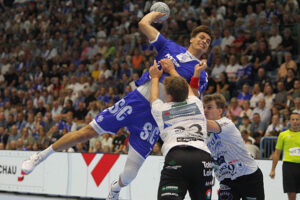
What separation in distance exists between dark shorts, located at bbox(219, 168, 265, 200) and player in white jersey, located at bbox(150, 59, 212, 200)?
45.7 inches

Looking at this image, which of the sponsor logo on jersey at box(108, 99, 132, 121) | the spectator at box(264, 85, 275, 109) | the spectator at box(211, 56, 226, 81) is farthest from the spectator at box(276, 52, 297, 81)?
the sponsor logo on jersey at box(108, 99, 132, 121)

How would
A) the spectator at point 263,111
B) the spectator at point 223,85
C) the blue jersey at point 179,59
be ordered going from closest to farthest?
1. the blue jersey at point 179,59
2. the spectator at point 263,111
3. the spectator at point 223,85

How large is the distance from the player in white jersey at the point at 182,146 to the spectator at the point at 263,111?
7.71m

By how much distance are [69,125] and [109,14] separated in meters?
6.24

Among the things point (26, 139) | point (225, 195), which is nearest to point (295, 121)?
point (225, 195)

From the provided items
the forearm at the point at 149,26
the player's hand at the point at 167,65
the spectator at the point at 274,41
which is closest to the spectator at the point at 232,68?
the spectator at the point at 274,41

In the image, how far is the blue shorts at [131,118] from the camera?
6.54 meters

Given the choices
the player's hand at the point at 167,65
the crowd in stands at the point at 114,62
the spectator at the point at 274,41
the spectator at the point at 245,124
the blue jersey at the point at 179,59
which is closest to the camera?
the player's hand at the point at 167,65

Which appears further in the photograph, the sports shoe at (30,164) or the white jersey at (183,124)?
the sports shoe at (30,164)

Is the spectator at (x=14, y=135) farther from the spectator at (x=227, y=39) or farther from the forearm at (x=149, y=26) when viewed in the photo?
the forearm at (x=149, y=26)

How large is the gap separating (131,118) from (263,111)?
7015 mm

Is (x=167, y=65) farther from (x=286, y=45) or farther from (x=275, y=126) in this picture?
(x=286, y=45)

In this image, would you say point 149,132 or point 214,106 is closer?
point 214,106

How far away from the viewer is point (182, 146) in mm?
5188
